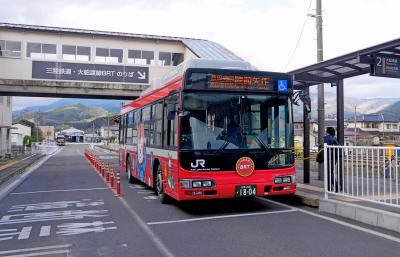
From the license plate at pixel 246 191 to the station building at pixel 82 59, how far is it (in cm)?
1790

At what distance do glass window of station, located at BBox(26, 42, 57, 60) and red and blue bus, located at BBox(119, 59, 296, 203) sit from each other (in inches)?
809

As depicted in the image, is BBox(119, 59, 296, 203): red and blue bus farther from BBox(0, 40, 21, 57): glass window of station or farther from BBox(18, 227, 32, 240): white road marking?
BBox(0, 40, 21, 57): glass window of station

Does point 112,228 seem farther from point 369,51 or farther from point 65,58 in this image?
point 65,58

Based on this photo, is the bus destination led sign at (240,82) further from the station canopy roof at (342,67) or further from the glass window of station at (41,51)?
the glass window of station at (41,51)

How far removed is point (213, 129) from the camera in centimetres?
861

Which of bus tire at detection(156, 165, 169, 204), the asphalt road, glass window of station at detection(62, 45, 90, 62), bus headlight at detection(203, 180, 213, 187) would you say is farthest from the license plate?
glass window of station at detection(62, 45, 90, 62)

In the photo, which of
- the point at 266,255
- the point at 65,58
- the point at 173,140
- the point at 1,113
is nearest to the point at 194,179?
the point at 173,140

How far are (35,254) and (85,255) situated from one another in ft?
2.58

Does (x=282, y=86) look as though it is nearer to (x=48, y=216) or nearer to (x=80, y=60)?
(x=48, y=216)

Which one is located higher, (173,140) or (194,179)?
(173,140)

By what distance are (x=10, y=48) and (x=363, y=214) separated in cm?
2590

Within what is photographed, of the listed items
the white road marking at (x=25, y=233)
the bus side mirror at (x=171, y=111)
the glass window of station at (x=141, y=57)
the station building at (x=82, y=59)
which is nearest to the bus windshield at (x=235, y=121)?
the bus side mirror at (x=171, y=111)

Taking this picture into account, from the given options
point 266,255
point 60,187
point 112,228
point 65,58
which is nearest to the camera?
point 266,255

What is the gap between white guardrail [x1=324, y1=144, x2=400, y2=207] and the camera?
714 centimetres
